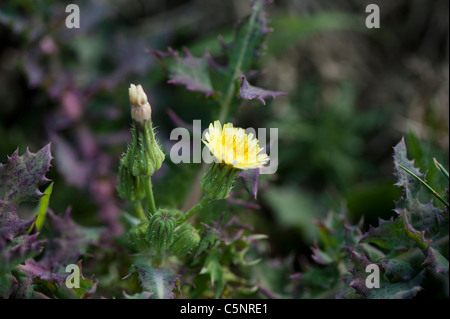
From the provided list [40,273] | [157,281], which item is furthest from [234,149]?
[40,273]

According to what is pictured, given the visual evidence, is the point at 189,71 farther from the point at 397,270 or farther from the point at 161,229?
the point at 397,270

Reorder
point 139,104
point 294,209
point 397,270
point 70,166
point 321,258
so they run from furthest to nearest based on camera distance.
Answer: point 294,209 → point 70,166 → point 321,258 → point 397,270 → point 139,104

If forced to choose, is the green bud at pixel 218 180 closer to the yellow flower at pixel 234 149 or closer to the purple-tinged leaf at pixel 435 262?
the yellow flower at pixel 234 149

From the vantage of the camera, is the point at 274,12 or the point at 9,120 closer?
the point at 9,120

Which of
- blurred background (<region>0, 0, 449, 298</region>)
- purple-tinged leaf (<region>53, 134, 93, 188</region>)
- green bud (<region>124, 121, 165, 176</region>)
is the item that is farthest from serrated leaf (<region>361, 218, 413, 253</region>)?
purple-tinged leaf (<region>53, 134, 93, 188</region>)

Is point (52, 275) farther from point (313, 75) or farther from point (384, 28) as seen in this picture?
point (384, 28)
